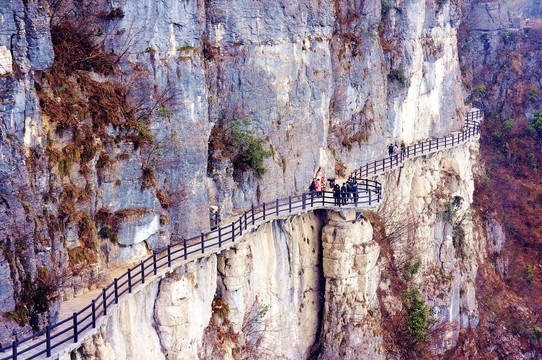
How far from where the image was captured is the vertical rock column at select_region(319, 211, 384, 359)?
132 feet

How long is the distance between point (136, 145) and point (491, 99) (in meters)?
51.9

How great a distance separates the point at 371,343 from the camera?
41250mm

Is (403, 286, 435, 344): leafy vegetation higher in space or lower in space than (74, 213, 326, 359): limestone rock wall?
lower

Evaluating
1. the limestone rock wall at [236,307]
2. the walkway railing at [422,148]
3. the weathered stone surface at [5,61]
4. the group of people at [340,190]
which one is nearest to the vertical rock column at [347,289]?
the group of people at [340,190]

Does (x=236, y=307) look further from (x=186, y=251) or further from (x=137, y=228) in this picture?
(x=137, y=228)

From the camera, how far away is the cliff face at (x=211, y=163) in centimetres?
2534

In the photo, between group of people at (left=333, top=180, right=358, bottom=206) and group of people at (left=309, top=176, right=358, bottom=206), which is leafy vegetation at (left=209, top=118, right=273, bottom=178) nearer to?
group of people at (left=309, top=176, right=358, bottom=206)

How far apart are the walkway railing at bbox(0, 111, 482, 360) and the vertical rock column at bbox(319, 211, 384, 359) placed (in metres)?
1.34

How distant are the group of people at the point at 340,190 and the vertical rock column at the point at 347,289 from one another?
72 centimetres

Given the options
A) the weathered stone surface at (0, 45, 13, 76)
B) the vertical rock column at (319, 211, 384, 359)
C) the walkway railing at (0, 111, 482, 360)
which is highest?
the weathered stone surface at (0, 45, 13, 76)

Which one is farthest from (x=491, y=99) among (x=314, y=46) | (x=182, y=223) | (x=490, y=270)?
(x=182, y=223)

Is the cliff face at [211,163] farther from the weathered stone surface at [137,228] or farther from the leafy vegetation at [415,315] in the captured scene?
the leafy vegetation at [415,315]

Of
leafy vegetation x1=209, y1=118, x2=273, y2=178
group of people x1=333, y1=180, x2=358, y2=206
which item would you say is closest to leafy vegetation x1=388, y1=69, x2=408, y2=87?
group of people x1=333, y1=180, x2=358, y2=206

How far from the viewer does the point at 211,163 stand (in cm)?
3556
